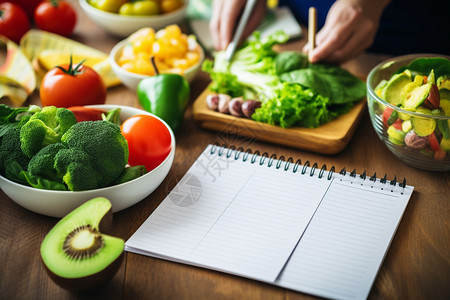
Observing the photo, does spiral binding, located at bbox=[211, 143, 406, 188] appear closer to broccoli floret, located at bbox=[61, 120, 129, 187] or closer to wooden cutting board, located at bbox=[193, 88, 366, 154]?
wooden cutting board, located at bbox=[193, 88, 366, 154]

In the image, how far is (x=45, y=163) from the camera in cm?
101

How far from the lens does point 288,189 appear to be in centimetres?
119

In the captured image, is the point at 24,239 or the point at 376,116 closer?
the point at 24,239

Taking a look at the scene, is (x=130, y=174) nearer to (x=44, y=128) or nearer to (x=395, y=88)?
(x=44, y=128)

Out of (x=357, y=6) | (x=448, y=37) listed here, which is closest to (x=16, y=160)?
(x=357, y=6)

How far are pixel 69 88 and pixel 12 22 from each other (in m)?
0.82

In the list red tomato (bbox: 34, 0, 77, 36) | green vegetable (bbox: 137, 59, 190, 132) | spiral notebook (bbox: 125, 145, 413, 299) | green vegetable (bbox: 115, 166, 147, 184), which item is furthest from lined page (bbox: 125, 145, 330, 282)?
red tomato (bbox: 34, 0, 77, 36)

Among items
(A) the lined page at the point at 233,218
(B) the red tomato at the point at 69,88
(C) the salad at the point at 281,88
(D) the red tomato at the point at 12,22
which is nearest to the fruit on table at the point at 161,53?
(C) the salad at the point at 281,88

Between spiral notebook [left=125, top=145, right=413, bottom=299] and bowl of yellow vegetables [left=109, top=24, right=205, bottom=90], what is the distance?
0.46 meters

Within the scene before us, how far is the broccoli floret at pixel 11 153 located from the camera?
41.6 inches

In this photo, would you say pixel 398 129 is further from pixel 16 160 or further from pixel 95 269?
pixel 16 160

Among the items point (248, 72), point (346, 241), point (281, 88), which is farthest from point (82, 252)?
point (248, 72)

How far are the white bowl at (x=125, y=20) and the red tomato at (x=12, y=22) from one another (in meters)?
0.27

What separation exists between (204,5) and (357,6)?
Result: 784 mm
